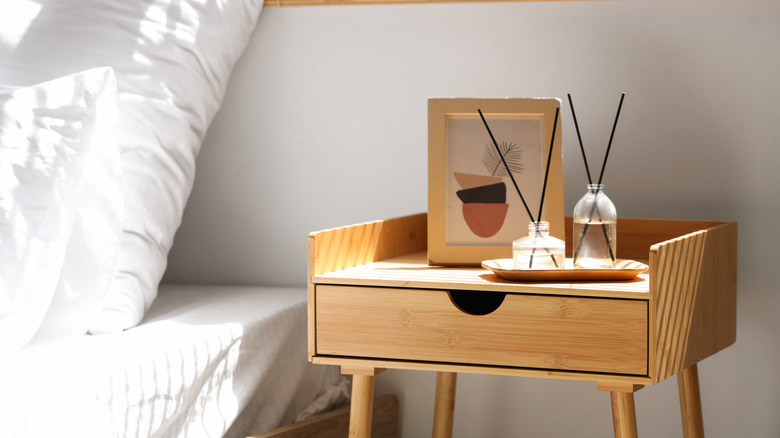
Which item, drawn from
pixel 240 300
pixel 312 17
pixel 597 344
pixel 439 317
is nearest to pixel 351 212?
pixel 240 300

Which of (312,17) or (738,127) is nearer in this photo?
(738,127)

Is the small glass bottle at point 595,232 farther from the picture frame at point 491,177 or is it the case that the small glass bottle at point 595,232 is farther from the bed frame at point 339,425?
the bed frame at point 339,425

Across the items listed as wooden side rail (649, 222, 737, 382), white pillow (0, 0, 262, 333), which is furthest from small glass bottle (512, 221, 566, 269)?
white pillow (0, 0, 262, 333)

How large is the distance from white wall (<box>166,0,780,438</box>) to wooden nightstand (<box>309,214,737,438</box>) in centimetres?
27

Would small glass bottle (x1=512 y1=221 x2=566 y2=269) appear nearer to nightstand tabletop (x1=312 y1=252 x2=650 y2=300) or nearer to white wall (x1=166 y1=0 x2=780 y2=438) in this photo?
nightstand tabletop (x1=312 y1=252 x2=650 y2=300)

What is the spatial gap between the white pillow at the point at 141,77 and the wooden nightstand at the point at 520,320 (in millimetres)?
364

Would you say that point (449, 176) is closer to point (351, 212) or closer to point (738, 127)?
point (351, 212)

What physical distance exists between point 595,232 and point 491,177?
0.19m

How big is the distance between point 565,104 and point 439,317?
24.0 inches

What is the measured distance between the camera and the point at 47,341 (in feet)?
3.82

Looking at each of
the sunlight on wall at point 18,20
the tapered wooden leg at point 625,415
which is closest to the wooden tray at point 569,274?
the tapered wooden leg at point 625,415

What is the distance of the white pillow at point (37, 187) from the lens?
3.50 ft

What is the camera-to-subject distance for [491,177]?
1.31 metres

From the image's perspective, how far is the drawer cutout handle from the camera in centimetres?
122
